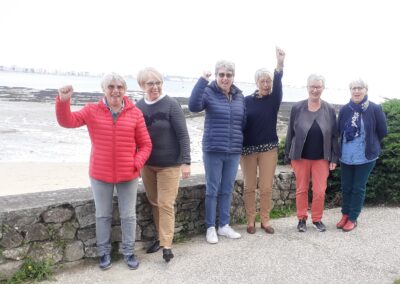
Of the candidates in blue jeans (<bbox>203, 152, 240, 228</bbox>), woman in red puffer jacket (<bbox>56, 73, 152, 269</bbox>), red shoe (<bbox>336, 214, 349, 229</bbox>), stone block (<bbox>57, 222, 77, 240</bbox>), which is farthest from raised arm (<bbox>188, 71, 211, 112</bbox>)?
red shoe (<bbox>336, 214, 349, 229</bbox>)

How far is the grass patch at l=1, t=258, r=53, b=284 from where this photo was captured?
352cm

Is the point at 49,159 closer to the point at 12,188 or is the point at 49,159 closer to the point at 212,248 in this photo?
the point at 12,188

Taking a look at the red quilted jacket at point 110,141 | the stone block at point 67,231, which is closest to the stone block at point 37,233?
the stone block at point 67,231

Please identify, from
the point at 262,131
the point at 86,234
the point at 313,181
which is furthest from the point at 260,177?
the point at 86,234

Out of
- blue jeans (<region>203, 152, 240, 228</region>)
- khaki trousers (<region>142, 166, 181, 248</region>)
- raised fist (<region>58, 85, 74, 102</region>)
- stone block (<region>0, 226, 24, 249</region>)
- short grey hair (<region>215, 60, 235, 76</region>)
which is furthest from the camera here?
blue jeans (<region>203, 152, 240, 228</region>)

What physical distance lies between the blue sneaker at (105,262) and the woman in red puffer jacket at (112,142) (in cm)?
26

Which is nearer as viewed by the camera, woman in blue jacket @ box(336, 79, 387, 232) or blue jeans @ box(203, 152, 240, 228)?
blue jeans @ box(203, 152, 240, 228)

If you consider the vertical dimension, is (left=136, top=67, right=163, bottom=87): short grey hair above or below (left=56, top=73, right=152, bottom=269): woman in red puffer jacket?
above

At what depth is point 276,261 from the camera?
4016mm

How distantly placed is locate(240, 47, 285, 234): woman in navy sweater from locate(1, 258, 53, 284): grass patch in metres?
2.34

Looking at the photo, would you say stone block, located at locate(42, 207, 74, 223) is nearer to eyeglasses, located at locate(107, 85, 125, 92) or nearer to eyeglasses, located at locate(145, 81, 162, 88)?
eyeglasses, located at locate(107, 85, 125, 92)

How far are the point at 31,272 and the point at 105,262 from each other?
66 centimetres

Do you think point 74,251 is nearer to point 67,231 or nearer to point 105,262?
point 67,231

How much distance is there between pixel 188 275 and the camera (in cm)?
Answer: 370
